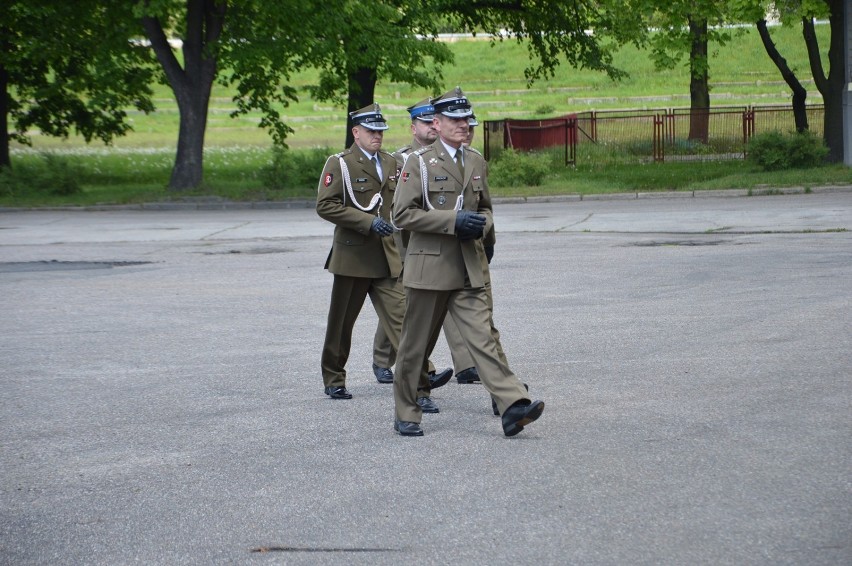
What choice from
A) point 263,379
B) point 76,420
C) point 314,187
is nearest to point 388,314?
point 263,379

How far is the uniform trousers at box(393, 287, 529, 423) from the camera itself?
705cm

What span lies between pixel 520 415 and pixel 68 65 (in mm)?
31463

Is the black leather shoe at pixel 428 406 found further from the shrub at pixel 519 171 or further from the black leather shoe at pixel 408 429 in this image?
the shrub at pixel 519 171

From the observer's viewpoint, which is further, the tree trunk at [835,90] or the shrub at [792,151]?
the tree trunk at [835,90]

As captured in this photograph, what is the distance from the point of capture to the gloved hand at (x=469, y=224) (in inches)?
274

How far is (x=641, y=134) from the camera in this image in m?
36.3

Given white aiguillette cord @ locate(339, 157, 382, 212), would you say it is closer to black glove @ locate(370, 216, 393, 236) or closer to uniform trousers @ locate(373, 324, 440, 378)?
black glove @ locate(370, 216, 393, 236)

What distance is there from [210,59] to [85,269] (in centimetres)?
1337

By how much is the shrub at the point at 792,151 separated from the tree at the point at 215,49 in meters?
10.3

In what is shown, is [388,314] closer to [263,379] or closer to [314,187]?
[263,379]

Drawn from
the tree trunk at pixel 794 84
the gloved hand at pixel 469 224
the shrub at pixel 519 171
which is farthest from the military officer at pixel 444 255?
the tree trunk at pixel 794 84

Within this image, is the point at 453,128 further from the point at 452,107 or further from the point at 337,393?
the point at 337,393

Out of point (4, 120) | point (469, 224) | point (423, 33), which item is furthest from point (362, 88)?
point (469, 224)

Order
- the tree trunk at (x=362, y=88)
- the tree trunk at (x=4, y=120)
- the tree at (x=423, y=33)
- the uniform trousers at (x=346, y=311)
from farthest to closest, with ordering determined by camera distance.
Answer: the tree trunk at (x=4, y=120) → the tree trunk at (x=362, y=88) → the tree at (x=423, y=33) → the uniform trousers at (x=346, y=311)
